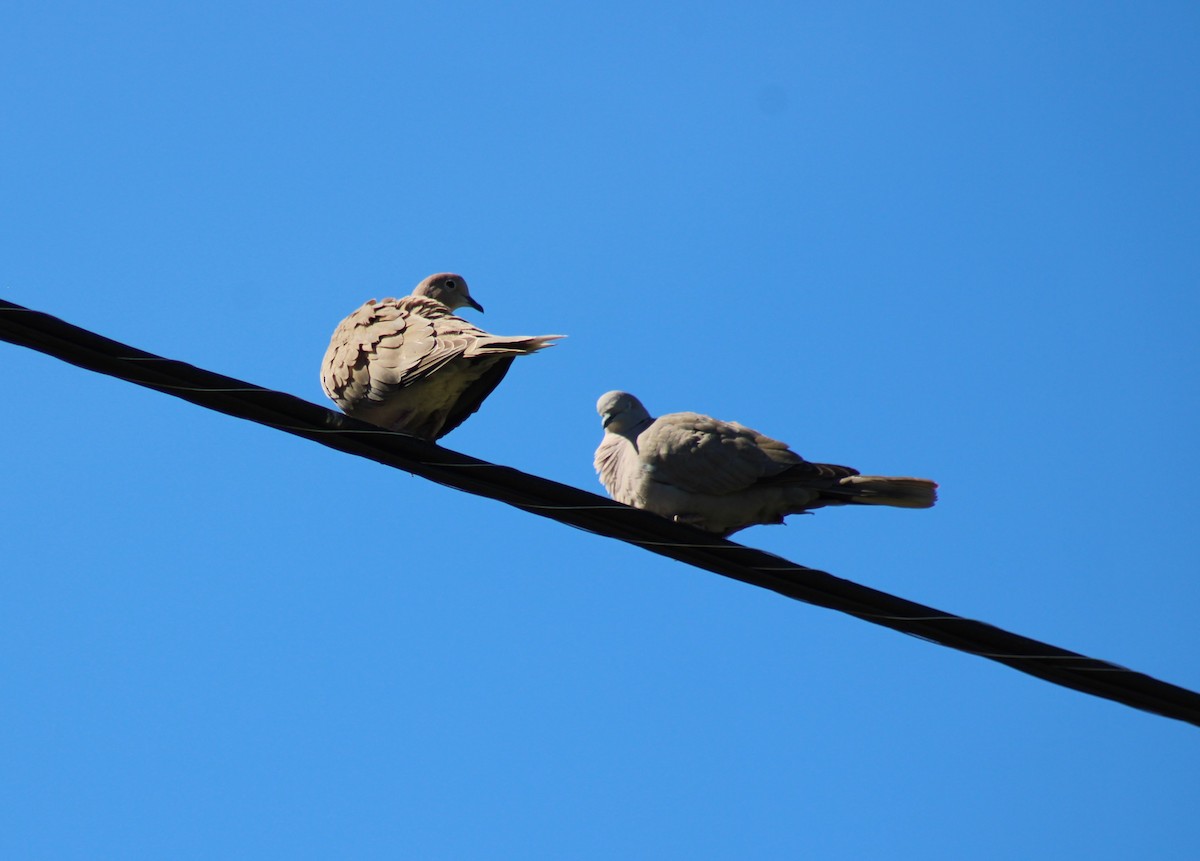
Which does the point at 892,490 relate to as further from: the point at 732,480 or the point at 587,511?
the point at 587,511

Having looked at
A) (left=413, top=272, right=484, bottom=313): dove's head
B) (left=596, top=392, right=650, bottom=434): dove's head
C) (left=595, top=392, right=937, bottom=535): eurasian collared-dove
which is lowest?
(left=595, top=392, right=937, bottom=535): eurasian collared-dove

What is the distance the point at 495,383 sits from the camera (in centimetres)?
686

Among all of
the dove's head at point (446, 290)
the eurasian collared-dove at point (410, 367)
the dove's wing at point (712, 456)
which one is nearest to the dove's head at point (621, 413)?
the dove's wing at point (712, 456)

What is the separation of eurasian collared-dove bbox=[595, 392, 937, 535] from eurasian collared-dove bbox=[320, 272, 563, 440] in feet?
2.77

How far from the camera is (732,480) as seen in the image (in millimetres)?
6730

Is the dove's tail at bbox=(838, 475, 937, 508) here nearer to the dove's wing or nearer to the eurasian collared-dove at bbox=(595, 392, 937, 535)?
the eurasian collared-dove at bbox=(595, 392, 937, 535)

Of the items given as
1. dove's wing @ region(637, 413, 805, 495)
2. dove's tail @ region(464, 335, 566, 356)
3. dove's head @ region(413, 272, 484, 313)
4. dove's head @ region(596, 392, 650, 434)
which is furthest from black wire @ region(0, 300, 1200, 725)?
dove's head @ region(413, 272, 484, 313)

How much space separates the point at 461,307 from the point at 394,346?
2.05 meters

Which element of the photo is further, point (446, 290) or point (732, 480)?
point (446, 290)

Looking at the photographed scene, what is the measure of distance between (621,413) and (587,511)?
2.74 metres

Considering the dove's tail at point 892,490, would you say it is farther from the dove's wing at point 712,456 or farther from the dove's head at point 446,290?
the dove's head at point 446,290

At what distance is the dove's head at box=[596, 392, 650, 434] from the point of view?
7.22 meters

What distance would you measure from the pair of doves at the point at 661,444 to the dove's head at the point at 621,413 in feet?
0.44

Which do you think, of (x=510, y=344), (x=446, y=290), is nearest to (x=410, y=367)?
(x=510, y=344)
